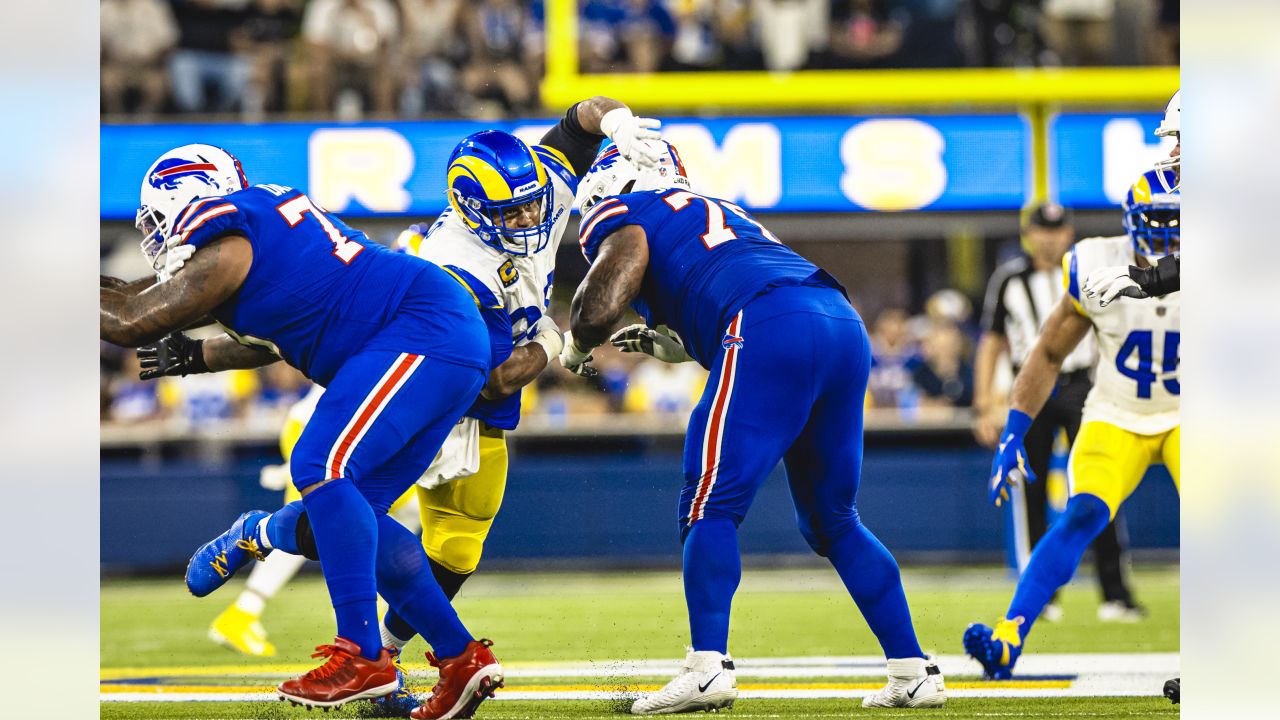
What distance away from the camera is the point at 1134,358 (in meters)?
5.01

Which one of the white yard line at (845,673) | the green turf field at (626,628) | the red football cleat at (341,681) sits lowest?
the green turf field at (626,628)

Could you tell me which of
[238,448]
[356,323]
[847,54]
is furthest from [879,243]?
[356,323]

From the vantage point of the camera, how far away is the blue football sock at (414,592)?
371 centimetres

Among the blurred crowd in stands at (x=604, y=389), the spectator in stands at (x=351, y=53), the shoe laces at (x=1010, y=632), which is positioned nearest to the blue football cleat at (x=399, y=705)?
the shoe laces at (x=1010, y=632)

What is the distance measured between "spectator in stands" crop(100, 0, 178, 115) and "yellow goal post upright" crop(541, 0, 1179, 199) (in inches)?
123

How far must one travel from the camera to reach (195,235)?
141 inches

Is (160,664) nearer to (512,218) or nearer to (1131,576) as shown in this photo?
(512,218)

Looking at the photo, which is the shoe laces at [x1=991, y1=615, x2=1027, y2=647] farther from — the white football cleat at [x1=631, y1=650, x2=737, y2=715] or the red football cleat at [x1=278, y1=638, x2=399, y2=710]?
the red football cleat at [x1=278, y1=638, x2=399, y2=710]

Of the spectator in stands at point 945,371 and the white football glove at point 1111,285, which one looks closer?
the white football glove at point 1111,285

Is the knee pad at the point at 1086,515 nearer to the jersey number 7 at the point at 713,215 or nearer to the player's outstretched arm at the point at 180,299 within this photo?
the jersey number 7 at the point at 713,215

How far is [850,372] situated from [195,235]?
5.38 ft

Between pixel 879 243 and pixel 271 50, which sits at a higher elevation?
pixel 271 50

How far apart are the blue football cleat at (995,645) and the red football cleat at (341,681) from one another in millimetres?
1785

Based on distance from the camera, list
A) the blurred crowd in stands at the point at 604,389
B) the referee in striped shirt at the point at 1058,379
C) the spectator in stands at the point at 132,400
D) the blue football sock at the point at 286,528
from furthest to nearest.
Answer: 1. the spectator in stands at the point at 132,400
2. the blurred crowd in stands at the point at 604,389
3. the referee in striped shirt at the point at 1058,379
4. the blue football sock at the point at 286,528
